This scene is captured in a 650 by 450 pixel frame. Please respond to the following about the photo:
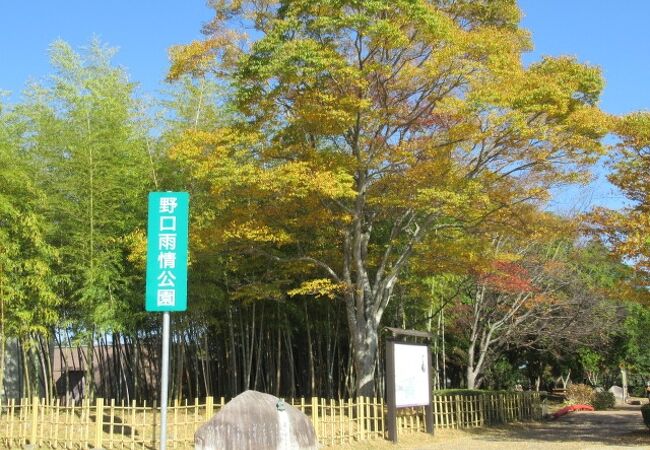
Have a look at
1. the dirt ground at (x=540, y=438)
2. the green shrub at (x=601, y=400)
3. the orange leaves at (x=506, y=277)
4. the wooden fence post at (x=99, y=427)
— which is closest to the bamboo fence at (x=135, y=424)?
the wooden fence post at (x=99, y=427)

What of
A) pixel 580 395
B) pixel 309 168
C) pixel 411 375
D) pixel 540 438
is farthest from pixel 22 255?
pixel 580 395

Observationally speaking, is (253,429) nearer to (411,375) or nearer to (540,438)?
(411,375)

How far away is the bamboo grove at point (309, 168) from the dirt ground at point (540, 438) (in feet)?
5.33

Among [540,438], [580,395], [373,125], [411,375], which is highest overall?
[373,125]

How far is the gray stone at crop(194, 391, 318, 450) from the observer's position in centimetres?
855

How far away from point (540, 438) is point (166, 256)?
8.75 meters

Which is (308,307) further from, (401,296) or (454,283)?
(454,283)

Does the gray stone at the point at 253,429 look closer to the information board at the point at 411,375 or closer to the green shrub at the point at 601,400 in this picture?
the information board at the point at 411,375

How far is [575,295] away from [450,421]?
8.31m

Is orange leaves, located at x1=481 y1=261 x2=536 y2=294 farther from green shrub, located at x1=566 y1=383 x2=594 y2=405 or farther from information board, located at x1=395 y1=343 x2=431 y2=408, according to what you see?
green shrub, located at x1=566 y1=383 x2=594 y2=405

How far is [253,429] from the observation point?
28.2 ft

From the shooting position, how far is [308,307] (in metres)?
16.5

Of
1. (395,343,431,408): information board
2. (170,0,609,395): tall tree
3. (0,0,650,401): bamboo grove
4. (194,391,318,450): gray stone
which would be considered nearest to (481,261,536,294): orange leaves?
(0,0,650,401): bamboo grove

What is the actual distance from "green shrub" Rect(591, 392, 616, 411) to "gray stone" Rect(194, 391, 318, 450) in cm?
1677
